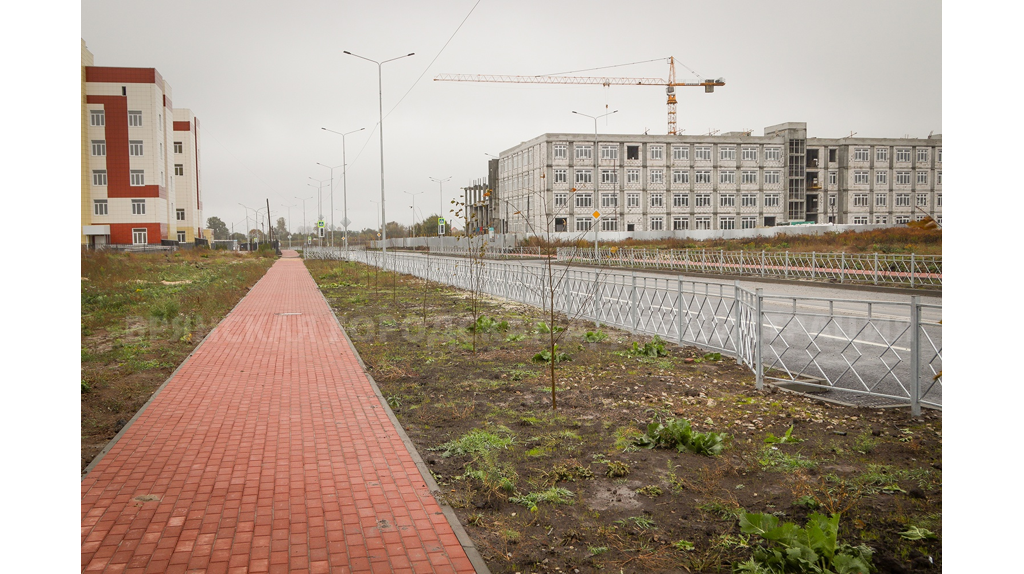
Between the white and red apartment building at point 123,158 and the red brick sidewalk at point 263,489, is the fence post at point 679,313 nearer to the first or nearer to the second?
the red brick sidewalk at point 263,489

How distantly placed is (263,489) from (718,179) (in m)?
71.7

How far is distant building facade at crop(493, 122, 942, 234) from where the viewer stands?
222 feet

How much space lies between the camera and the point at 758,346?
330 inches

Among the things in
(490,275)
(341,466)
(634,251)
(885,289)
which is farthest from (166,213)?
(341,466)

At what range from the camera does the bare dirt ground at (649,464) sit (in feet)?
13.5

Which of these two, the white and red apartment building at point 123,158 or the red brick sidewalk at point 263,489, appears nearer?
the red brick sidewalk at point 263,489

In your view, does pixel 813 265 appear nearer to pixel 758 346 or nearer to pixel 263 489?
pixel 758 346

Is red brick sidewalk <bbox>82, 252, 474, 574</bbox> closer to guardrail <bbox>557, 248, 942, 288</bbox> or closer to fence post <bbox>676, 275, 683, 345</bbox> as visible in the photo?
fence post <bbox>676, 275, 683, 345</bbox>

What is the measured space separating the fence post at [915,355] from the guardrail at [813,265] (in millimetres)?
10614

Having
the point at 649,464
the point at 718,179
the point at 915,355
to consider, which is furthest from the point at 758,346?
the point at 718,179

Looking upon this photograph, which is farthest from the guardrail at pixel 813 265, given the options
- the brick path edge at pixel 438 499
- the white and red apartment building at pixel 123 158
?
the white and red apartment building at pixel 123 158

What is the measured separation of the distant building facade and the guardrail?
1143 inches

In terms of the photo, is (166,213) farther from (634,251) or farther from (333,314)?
(333,314)

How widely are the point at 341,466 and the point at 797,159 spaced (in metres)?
76.9
